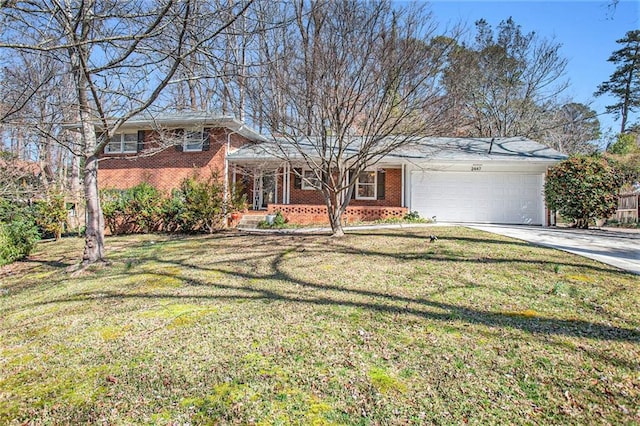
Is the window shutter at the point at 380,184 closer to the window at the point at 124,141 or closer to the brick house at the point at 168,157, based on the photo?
the brick house at the point at 168,157

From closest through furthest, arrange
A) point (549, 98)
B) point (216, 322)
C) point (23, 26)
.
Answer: point (216, 322) → point (23, 26) → point (549, 98)

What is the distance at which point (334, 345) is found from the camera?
3.19 metres

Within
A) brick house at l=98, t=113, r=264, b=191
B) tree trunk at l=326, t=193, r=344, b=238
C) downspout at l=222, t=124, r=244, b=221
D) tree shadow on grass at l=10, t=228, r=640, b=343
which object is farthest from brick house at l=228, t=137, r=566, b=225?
tree shadow on grass at l=10, t=228, r=640, b=343

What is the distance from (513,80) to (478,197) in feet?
40.6

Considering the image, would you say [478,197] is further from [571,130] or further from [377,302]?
[571,130]

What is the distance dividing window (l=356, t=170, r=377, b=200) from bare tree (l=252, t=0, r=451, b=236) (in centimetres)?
722

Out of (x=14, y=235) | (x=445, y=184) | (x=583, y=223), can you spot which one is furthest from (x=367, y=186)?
(x=14, y=235)

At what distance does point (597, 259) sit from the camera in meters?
5.87

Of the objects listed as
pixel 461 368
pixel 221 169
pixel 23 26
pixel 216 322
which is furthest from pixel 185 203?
pixel 461 368

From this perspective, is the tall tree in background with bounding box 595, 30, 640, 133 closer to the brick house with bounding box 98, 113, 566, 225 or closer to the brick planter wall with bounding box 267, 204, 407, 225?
the brick house with bounding box 98, 113, 566, 225

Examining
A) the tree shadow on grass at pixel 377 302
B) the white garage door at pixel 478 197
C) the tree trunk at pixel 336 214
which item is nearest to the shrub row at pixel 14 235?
the tree shadow on grass at pixel 377 302

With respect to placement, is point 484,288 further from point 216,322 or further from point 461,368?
point 216,322

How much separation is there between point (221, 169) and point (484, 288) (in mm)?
12149

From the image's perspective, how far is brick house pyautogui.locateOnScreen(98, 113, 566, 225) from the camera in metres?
13.3
